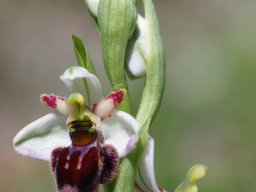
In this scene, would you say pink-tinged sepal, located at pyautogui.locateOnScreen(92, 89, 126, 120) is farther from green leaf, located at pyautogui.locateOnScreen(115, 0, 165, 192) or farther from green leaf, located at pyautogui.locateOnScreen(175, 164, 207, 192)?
green leaf, located at pyautogui.locateOnScreen(175, 164, 207, 192)

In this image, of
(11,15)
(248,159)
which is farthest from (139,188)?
(11,15)

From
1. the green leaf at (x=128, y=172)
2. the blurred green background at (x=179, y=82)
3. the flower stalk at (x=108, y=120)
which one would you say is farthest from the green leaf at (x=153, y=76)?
the blurred green background at (x=179, y=82)

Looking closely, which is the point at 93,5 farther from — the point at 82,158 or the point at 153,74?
the point at 82,158

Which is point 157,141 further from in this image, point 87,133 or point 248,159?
point 87,133

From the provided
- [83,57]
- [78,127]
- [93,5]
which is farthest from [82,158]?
[93,5]

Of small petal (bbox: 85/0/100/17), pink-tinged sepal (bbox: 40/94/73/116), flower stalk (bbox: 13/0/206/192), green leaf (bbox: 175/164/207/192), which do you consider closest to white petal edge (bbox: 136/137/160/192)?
flower stalk (bbox: 13/0/206/192)

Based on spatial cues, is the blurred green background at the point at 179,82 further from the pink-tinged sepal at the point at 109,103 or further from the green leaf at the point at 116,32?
the pink-tinged sepal at the point at 109,103
